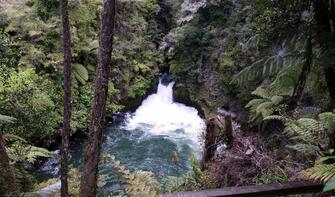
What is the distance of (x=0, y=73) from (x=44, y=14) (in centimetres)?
403

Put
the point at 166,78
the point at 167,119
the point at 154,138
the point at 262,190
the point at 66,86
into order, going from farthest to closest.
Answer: the point at 166,78 → the point at 167,119 → the point at 154,138 → the point at 66,86 → the point at 262,190

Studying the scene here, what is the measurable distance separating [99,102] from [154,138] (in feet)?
32.6

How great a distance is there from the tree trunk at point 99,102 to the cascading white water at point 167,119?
894cm

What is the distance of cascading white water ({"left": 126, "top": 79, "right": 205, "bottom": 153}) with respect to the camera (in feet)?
45.5

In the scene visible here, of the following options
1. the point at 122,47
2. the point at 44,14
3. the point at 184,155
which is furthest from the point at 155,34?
the point at 184,155

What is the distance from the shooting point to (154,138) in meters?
13.5

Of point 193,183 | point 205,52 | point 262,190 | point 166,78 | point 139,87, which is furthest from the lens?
point 166,78

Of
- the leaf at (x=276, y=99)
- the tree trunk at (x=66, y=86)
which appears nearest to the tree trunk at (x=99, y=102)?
the tree trunk at (x=66, y=86)

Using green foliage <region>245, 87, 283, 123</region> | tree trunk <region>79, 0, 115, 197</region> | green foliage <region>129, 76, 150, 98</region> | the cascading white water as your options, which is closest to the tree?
tree trunk <region>79, 0, 115, 197</region>

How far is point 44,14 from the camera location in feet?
42.8

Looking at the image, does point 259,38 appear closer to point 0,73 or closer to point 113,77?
point 0,73

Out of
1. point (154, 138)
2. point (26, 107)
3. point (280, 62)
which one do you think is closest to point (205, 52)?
point (154, 138)

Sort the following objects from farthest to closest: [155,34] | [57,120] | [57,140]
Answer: [155,34], [57,140], [57,120]

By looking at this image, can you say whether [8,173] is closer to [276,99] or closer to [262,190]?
[262,190]
